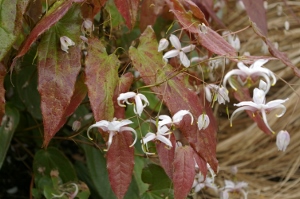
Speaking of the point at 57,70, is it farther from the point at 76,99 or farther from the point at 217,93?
the point at 217,93

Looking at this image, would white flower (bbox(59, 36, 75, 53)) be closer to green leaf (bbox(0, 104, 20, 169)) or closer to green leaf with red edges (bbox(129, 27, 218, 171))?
green leaf with red edges (bbox(129, 27, 218, 171))

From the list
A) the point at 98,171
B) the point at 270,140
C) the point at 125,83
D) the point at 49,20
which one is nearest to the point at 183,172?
the point at 125,83

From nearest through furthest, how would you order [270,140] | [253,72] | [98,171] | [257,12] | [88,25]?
[253,72], [88,25], [257,12], [98,171], [270,140]

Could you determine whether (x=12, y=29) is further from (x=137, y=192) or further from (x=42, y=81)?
(x=137, y=192)

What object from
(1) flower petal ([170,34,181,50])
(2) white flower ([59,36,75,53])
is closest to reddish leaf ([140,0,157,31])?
(1) flower petal ([170,34,181,50])

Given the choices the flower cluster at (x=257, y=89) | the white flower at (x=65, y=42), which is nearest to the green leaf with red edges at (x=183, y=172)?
the flower cluster at (x=257, y=89)
